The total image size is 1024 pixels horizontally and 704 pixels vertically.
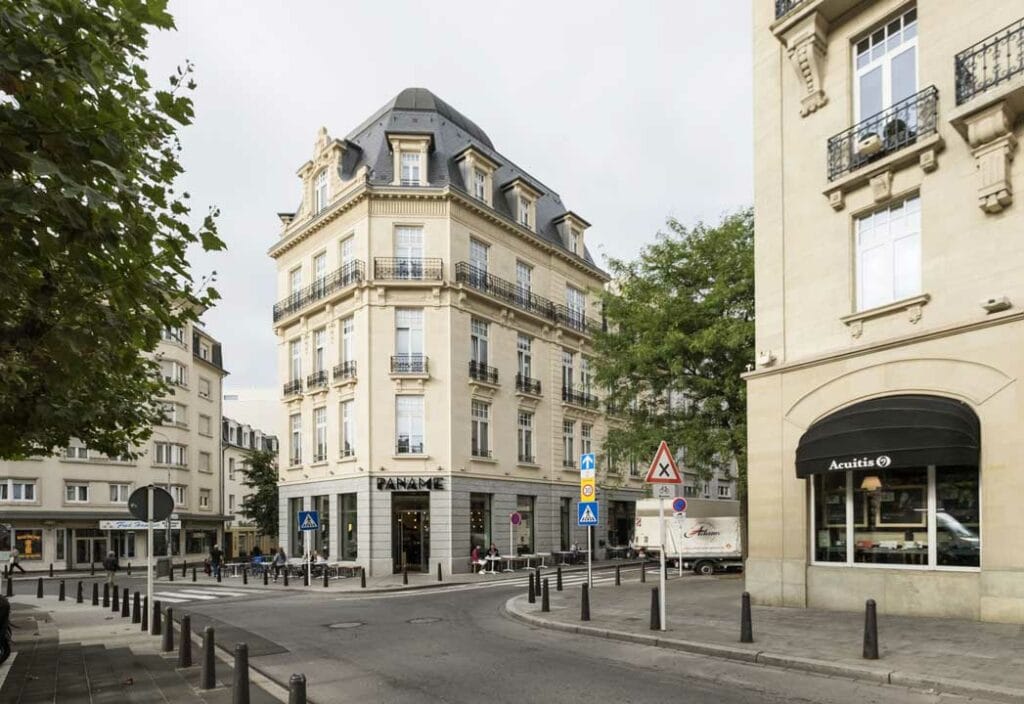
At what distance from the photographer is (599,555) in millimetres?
39438

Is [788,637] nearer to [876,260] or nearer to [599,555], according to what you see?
[876,260]

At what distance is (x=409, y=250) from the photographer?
32531 millimetres

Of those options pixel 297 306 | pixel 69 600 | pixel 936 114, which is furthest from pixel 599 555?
pixel 936 114

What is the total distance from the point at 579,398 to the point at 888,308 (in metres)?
27.1

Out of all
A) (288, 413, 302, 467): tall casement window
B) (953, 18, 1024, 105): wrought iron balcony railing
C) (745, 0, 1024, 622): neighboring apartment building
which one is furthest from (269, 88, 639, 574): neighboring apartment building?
(953, 18, 1024, 105): wrought iron balcony railing

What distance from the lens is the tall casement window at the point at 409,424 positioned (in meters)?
31.6

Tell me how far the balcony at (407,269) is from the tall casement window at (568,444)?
11.4 metres

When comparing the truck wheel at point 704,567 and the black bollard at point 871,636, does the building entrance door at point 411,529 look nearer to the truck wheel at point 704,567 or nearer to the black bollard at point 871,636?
the truck wheel at point 704,567

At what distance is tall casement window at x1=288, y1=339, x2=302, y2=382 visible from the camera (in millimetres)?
36844

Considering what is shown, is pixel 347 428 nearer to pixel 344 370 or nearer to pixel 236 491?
pixel 344 370

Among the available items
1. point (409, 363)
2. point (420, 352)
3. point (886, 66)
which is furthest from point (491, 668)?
point (420, 352)

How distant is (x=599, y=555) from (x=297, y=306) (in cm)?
1961

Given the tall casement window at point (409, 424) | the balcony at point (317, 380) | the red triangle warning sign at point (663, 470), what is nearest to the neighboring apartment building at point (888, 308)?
the red triangle warning sign at point (663, 470)

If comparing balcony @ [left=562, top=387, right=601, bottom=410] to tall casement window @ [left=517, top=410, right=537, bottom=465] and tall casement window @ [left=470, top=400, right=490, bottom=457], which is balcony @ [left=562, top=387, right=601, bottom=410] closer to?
tall casement window @ [left=517, top=410, right=537, bottom=465]
